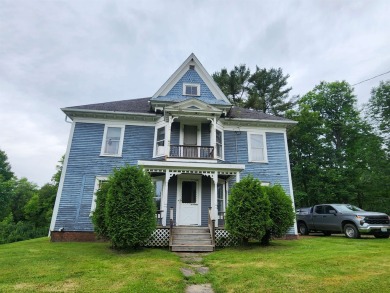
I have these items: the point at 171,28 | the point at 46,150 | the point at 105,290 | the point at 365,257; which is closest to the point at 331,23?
the point at 171,28

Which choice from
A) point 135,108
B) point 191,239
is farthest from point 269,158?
point 135,108

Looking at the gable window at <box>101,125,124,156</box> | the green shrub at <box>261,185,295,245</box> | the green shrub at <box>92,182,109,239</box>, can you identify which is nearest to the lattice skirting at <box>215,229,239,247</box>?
the green shrub at <box>261,185,295,245</box>

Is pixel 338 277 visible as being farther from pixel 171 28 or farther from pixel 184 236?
pixel 171 28

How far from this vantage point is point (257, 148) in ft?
47.0

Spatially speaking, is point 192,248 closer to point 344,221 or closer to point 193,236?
point 193,236

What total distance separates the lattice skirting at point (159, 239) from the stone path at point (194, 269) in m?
1.45

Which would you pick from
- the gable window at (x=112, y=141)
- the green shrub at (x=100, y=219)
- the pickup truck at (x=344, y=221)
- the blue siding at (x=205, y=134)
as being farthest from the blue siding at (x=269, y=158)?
the green shrub at (x=100, y=219)

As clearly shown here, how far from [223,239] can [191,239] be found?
1539 millimetres

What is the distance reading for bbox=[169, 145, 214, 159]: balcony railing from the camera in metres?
12.7

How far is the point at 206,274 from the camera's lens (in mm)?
5891

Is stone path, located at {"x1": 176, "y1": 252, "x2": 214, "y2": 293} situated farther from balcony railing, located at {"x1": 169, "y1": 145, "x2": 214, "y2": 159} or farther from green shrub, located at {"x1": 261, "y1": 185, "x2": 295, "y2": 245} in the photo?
balcony railing, located at {"x1": 169, "y1": 145, "x2": 214, "y2": 159}

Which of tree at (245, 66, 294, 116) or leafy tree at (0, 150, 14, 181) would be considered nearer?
tree at (245, 66, 294, 116)

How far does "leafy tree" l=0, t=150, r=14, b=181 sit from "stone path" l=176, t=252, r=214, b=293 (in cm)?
4941

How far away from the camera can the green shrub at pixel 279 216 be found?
9.58 metres
